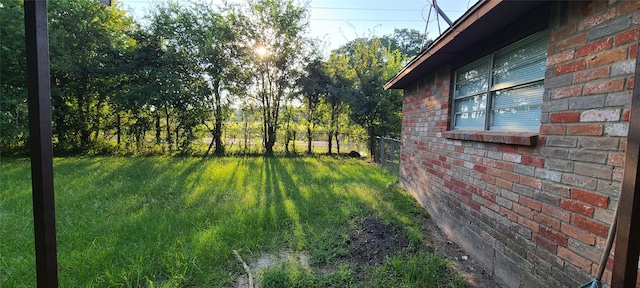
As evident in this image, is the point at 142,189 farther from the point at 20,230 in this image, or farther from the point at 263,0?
the point at 263,0

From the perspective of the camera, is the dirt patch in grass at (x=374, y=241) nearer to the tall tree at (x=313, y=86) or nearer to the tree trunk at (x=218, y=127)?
the tall tree at (x=313, y=86)

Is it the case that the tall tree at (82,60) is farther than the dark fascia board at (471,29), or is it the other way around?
the tall tree at (82,60)

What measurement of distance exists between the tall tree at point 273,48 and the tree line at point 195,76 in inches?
1.6

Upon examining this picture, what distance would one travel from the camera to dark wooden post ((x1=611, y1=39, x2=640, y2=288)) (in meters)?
0.97

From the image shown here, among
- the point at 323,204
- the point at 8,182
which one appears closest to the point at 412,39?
the point at 323,204

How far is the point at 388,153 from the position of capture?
8.11 metres

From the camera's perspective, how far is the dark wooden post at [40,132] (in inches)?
44.9

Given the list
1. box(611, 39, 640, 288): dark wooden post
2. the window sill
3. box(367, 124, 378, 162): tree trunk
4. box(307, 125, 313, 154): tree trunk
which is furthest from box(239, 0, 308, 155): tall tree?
box(611, 39, 640, 288): dark wooden post

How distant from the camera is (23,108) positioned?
8852 mm

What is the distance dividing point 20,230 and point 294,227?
3139 mm

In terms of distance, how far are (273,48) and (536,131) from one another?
10.5 m

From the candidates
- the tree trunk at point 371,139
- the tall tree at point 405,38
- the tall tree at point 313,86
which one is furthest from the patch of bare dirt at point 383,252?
the tall tree at point 405,38

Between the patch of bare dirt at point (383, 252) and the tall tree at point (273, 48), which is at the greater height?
the tall tree at point (273, 48)

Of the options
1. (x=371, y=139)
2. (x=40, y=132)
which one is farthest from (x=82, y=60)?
(x=40, y=132)
